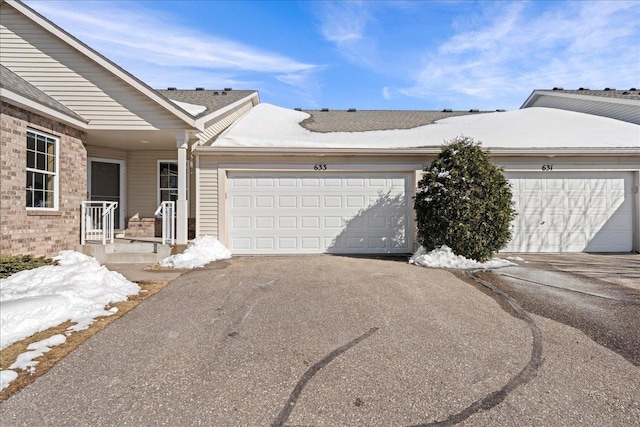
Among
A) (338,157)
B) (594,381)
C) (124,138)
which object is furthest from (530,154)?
(124,138)

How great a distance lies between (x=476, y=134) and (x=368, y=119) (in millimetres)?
4397

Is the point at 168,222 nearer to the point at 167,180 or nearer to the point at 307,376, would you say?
the point at 167,180

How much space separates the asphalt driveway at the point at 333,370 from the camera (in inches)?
95.2

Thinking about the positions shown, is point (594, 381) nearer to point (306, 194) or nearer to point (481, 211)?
point (481, 211)

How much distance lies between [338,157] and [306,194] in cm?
130

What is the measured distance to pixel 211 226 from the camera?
9.17m

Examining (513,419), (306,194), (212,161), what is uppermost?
(212,161)

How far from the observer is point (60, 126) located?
8008 mm

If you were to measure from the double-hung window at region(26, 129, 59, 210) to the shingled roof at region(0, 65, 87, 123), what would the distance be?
2.16 ft

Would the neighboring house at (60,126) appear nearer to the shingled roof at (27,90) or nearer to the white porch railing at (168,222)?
the shingled roof at (27,90)

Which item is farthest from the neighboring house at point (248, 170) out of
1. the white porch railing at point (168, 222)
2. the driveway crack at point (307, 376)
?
the driveway crack at point (307, 376)

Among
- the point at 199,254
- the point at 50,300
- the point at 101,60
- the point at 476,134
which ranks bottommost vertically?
the point at 50,300

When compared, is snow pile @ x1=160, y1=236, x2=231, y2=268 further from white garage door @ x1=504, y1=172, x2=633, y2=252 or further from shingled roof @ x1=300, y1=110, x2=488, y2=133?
white garage door @ x1=504, y1=172, x2=633, y2=252

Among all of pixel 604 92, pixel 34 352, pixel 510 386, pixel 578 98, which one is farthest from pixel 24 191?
pixel 604 92
